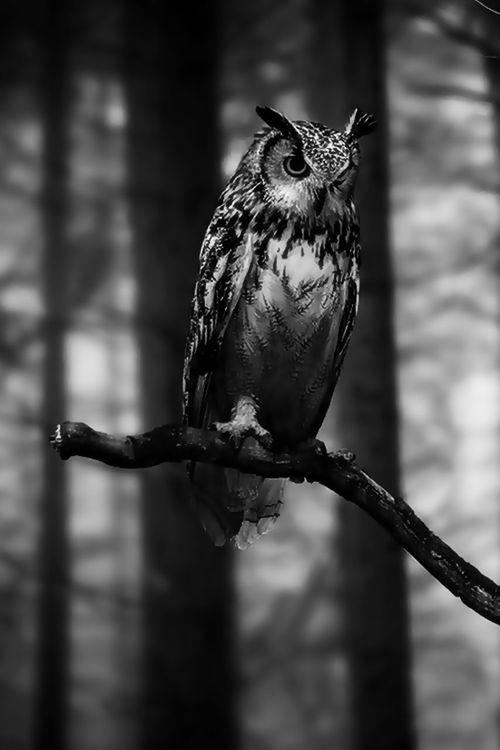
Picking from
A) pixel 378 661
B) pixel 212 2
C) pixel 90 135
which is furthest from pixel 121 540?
pixel 212 2

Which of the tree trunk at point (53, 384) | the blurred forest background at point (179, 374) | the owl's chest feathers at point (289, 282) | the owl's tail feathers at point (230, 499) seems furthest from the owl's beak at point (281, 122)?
the tree trunk at point (53, 384)

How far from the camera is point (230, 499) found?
1640 mm

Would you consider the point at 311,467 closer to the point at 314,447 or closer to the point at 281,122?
the point at 314,447

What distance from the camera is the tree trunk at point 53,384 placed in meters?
2.46

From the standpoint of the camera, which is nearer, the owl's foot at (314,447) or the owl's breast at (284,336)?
the owl's foot at (314,447)

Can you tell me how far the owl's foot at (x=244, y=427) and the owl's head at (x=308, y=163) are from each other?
32 cm

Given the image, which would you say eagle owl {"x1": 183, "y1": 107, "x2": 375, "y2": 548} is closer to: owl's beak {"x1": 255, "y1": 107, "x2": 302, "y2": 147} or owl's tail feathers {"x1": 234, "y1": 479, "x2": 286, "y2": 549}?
owl's beak {"x1": 255, "y1": 107, "x2": 302, "y2": 147}

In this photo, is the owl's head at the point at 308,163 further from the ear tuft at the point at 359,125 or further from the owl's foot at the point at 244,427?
the owl's foot at the point at 244,427

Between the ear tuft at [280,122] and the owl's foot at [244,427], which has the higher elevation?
the ear tuft at [280,122]

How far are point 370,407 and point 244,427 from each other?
3.96 ft

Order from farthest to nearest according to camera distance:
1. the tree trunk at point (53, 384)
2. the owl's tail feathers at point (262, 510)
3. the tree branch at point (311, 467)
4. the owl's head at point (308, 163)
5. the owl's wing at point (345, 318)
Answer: the tree trunk at point (53, 384)
the owl's tail feathers at point (262, 510)
the owl's wing at point (345, 318)
the owl's head at point (308, 163)
the tree branch at point (311, 467)

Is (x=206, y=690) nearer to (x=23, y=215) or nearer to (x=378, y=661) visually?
(x=378, y=661)

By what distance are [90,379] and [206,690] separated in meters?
0.90

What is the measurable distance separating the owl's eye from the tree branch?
43 centimetres
